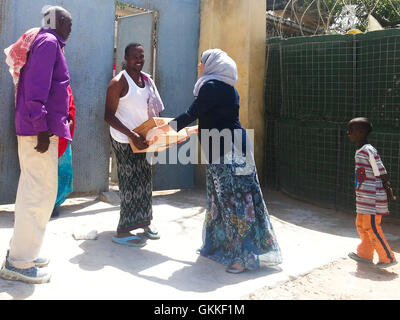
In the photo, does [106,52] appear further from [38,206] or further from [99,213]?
[38,206]

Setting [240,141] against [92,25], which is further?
[92,25]

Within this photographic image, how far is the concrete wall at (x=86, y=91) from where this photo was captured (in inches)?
180

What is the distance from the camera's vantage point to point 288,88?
571 centimetres

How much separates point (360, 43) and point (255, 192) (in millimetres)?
2600

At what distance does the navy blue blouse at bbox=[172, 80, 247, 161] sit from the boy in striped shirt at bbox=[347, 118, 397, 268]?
3.14 ft

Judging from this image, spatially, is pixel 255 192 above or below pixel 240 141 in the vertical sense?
below

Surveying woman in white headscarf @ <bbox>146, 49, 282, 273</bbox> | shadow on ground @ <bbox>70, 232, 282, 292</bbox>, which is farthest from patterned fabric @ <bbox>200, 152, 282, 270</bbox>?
shadow on ground @ <bbox>70, 232, 282, 292</bbox>

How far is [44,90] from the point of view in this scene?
2580mm

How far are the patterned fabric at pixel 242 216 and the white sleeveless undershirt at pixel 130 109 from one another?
29.8 inches

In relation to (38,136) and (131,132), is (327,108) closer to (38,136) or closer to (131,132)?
(131,132)

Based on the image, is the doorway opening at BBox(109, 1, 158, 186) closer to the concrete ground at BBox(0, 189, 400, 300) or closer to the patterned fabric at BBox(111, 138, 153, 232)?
the concrete ground at BBox(0, 189, 400, 300)

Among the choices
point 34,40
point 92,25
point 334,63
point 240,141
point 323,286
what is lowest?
point 323,286
